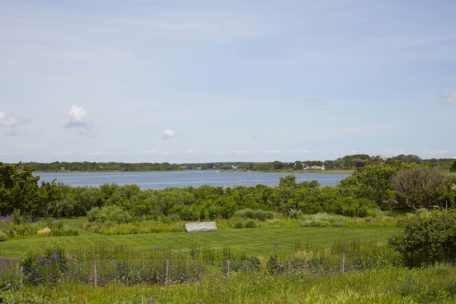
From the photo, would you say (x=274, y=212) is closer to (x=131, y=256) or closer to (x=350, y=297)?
(x=131, y=256)

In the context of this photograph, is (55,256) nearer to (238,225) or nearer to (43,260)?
(43,260)

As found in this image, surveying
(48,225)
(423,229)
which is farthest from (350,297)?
(48,225)

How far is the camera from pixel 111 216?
31.3 m

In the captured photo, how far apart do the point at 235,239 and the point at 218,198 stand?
10.8 m

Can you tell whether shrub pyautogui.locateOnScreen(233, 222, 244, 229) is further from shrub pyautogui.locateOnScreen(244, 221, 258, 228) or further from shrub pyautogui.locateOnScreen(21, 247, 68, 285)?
shrub pyautogui.locateOnScreen(21, 247, 68, 285)

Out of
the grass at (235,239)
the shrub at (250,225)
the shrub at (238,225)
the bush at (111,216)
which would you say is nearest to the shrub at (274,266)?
the grass at (235,239)

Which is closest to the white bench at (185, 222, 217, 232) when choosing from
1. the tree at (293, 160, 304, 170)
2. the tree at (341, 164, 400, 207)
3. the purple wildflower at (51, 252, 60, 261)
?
the purple wildflower at (51, 252, 60, 261)

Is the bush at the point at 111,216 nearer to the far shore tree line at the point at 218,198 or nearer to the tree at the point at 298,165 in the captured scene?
the far shore tree line at the point at 218,198

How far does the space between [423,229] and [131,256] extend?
984 cm

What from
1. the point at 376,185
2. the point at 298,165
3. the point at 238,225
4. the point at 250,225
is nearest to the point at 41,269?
the point at 238,225

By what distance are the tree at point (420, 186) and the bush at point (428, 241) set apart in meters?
21.2

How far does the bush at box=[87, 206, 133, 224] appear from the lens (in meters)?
31.1

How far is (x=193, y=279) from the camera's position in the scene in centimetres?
1597

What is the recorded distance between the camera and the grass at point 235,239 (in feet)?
73.7
